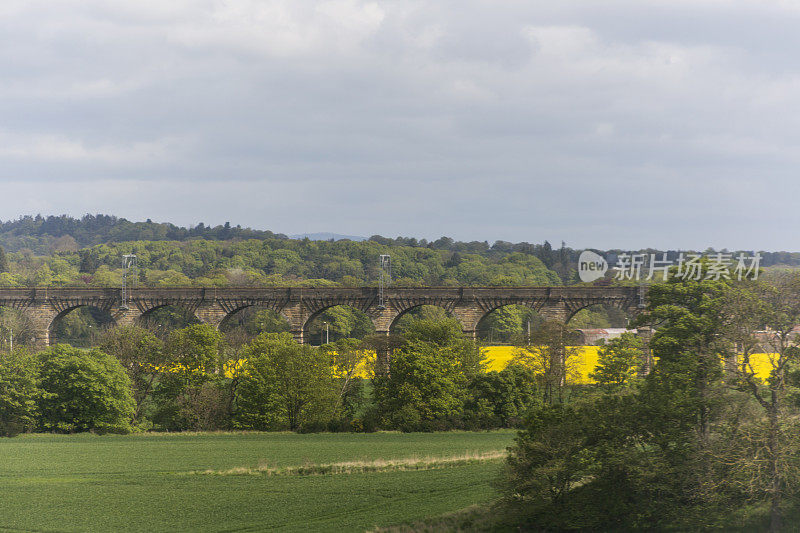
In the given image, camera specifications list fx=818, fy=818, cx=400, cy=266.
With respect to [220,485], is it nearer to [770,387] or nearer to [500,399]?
[770,387]

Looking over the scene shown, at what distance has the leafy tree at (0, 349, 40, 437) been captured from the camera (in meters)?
45.6

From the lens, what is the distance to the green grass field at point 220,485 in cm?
2748

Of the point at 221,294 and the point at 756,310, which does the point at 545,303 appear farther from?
the point at 756,310

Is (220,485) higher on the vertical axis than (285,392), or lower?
lower

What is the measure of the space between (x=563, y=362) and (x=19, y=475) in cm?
3390

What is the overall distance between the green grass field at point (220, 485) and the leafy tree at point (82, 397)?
256cm

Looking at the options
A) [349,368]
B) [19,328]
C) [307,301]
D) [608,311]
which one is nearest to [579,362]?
[349,368]

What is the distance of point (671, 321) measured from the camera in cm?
2998

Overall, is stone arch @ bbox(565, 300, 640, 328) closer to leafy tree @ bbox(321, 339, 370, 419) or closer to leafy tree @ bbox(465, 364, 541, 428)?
leafy tree @ bbox(465, 364, 541, 428)

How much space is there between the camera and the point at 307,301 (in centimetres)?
6869

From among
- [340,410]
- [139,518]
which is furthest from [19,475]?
[340,410]

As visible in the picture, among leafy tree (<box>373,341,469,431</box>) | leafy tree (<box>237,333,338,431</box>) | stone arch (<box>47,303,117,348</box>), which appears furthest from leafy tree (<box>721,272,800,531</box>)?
stone arch (<box>47,303,117,348</box>)

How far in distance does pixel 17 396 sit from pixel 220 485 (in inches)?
764

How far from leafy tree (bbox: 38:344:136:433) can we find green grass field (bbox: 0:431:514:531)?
2564mm
